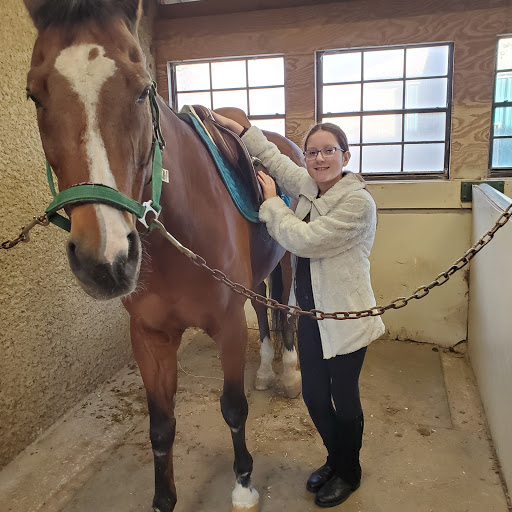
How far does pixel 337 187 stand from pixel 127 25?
0.76 metres

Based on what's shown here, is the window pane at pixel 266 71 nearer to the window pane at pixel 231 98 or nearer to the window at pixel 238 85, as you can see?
the window at pixel 238 85

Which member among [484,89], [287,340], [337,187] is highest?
[484,89]

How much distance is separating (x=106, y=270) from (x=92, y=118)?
0.94ft

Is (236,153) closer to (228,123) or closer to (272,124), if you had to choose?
(228,123)

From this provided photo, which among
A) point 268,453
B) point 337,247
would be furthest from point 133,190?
point 268,453

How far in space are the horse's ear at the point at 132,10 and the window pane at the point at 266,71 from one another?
89.8 inches

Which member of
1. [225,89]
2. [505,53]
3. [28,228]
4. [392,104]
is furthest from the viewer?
[225,89]

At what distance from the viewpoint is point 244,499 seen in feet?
4.99

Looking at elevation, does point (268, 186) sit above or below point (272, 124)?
below

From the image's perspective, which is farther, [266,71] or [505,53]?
[266,71]

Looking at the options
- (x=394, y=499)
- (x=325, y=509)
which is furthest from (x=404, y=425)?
(x=325, y=509)

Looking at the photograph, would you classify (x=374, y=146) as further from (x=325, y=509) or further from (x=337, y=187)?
(x=325, y=509)

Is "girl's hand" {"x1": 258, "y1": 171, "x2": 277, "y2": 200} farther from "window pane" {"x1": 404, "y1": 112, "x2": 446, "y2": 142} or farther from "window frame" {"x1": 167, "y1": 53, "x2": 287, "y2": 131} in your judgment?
"window pane" {"x1": 404, "y1": 112, "x2": 446, "y2": 142}

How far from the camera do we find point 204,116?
159cm
